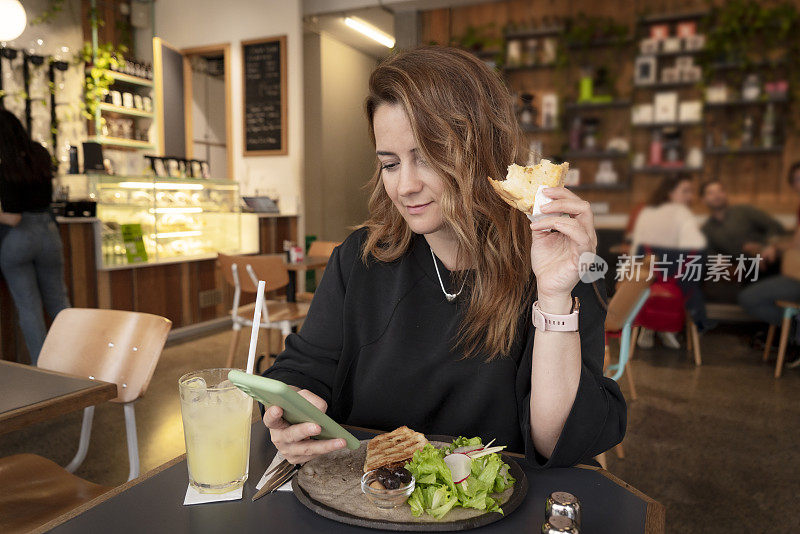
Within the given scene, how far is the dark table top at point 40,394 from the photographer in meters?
1.00

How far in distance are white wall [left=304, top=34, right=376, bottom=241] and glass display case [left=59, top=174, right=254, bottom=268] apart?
1.27 meters

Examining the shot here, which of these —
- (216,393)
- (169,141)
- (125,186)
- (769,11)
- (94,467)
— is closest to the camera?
(216,393)

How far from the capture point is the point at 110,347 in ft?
5.09

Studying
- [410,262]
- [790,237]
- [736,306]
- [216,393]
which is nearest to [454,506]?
[216,393]

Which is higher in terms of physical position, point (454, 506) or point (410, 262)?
point (410, 262)

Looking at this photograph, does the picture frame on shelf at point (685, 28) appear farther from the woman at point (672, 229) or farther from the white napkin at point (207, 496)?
the white napkin at point (207, 496)

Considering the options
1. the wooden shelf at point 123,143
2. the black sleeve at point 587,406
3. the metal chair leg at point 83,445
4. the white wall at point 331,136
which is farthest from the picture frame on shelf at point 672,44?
the wooden shelf at point 123,143

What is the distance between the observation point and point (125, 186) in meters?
4.18

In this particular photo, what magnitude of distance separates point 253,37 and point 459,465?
6434 millimetres

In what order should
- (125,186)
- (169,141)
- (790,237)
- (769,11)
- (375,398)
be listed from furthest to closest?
(169,141)
(125,186)
(790,237)
(769,11)
(375,398)

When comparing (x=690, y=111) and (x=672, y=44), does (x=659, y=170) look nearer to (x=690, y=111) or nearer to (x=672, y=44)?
(x=690, y=111)

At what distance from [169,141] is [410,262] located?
6188mm

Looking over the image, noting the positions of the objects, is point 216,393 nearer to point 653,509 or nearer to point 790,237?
point 653,509

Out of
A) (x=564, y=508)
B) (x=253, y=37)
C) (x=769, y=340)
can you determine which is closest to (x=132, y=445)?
(x=564, y=508)
